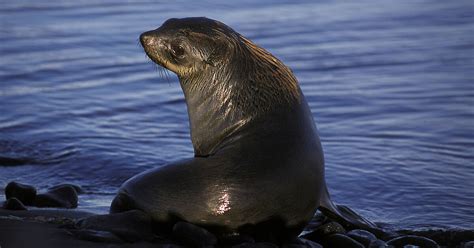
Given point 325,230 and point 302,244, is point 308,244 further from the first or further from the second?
point 325,230

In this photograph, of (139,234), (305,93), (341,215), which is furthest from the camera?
(305,93)

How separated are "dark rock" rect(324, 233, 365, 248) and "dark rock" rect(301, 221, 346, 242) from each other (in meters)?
0.12

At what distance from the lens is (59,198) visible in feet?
26.2

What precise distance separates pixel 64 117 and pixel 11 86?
63.5 inches

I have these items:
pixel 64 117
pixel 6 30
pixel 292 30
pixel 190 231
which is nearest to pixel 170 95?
pixel 64 117

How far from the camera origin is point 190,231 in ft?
22.4

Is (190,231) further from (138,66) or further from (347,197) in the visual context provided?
(138,66)

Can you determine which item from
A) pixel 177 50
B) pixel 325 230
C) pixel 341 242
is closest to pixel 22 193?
pixel 177 50

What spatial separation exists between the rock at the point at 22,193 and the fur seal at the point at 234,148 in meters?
0.85

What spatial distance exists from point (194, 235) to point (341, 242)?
0.95 meters

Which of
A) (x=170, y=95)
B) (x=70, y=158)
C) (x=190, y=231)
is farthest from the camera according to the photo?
(x=170, y=95)

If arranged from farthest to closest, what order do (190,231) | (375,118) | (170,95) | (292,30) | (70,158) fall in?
1. (292,30)
2. (170,95)
3. (375,118)
4. (70,158)
5. (190,231)

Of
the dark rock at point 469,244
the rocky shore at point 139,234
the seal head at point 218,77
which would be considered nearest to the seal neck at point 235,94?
the seal head at point 218,77

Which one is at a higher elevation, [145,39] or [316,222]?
[145,39]
